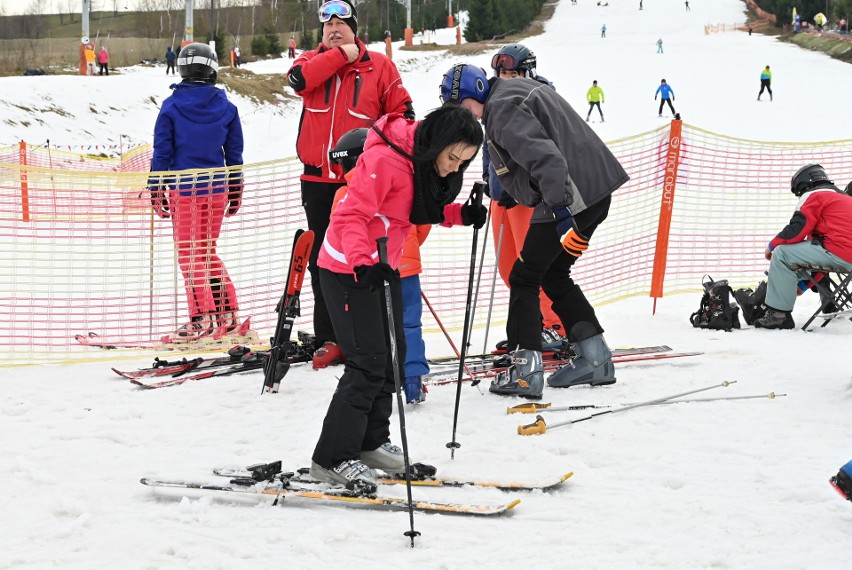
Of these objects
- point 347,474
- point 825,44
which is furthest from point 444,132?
point 825,44

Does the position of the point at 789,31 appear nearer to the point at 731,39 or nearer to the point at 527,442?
the point at 731,39

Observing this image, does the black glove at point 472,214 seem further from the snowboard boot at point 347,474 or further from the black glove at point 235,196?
the black glove at point 235,196

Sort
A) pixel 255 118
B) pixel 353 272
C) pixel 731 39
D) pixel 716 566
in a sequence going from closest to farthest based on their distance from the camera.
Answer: pixel 716 566 → pixel 353 272 → pixel 255 118 → pixel 731 39

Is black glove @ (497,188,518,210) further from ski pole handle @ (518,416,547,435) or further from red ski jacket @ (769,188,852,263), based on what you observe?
red ski jacket @ (769,188,852,263)

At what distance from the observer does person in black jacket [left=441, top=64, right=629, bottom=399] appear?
14.9ft

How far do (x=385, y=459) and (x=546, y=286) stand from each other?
5.75ft

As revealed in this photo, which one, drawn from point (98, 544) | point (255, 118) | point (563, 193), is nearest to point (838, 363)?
point (563, 193)

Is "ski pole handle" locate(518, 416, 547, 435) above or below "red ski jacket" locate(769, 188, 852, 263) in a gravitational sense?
below

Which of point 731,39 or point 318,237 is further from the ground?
point 731,39

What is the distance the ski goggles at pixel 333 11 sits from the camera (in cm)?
557

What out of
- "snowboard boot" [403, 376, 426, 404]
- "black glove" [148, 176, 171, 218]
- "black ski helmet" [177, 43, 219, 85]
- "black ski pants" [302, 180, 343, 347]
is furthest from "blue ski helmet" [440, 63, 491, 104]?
"black glove" [148, 176, 171, 218]

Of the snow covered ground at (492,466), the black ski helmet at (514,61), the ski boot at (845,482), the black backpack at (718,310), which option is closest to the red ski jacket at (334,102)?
the black ski helmet at (514,61)

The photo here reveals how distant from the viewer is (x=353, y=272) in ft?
11.6

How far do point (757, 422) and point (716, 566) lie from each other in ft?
5.54
